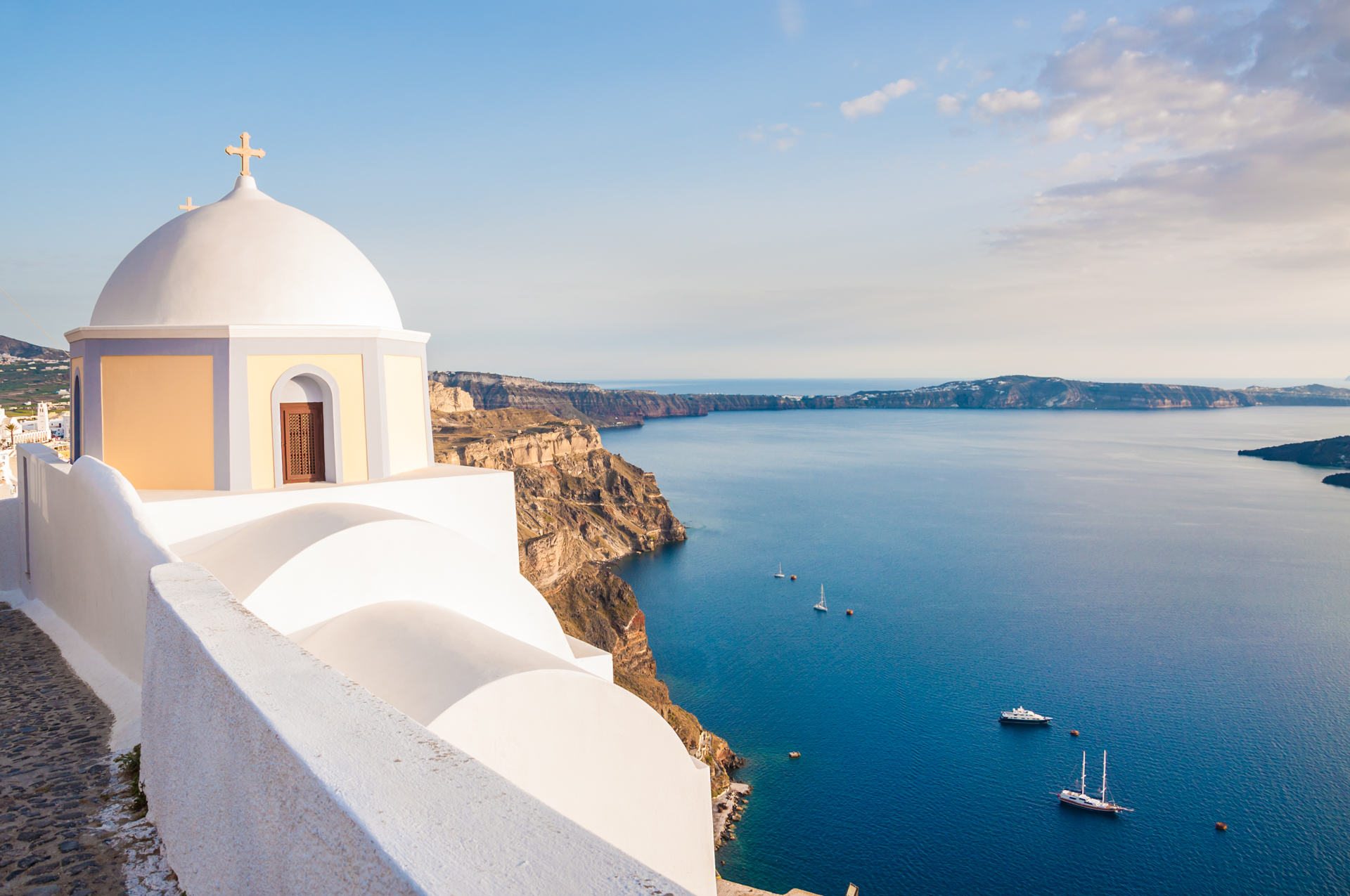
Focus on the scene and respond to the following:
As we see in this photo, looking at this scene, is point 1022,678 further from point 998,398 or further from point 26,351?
point 998,398

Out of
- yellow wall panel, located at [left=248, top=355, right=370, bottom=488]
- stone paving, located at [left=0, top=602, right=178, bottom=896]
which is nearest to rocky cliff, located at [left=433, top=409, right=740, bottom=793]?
yellow wall panel, located at [left=248, top=355, right=370, bottom=488]

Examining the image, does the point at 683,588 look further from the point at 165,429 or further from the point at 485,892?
the point at 485,892

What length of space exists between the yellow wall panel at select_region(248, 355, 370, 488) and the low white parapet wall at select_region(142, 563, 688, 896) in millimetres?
5341

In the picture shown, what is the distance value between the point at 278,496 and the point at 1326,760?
98.6ft

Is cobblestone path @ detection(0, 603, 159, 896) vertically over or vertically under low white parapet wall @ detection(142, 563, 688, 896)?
under

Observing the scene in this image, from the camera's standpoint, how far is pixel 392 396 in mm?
9820

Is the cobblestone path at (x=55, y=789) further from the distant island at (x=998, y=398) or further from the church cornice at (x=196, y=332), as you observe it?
the distant island at (x=998, y=398)

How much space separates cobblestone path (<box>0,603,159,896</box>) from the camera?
3.68 metres

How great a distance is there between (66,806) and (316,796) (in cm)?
331

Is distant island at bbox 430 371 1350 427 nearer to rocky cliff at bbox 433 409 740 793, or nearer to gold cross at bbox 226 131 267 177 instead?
rocky cliff at bbox 433 409 740 793

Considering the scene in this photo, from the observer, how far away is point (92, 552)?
303 inches

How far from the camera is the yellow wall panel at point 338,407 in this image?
351 inches

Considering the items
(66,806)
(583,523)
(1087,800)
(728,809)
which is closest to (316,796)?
(66,806)

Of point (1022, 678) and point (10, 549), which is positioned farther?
point (1022, 678)
